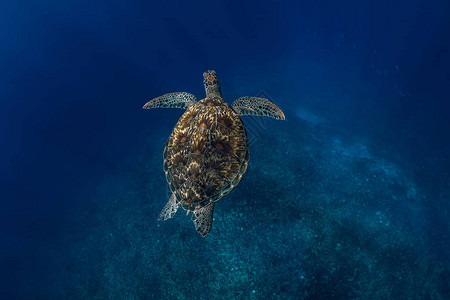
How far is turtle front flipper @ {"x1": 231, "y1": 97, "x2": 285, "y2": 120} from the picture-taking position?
3.67 meters

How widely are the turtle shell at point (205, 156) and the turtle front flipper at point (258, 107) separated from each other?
2.77ft

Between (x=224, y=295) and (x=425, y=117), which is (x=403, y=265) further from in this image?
(x=425, y=117)

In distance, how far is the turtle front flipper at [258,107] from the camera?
12.0 ft

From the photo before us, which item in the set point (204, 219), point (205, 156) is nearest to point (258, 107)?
point (205, 156)

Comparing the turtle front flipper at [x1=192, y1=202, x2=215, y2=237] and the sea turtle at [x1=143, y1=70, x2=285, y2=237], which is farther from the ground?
the sea turtle at [x1=143, y1=70, x2=285, y2=237]

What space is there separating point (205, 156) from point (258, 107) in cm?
173

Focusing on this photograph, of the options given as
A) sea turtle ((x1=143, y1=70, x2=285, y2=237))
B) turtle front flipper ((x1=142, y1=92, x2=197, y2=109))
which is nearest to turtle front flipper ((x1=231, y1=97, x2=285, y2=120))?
sea turtle ((x1=143, y1=70, x2=285, y2=237))

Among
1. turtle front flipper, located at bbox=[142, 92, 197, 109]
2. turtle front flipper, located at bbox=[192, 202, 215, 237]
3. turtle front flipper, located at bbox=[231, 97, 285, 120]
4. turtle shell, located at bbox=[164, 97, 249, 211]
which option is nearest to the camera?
turtle shell, located at bbox=[164, 97, 249, 211]

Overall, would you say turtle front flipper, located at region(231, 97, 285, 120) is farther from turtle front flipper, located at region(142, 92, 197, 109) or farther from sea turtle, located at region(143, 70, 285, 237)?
turtle front flipper, located at region(142, 92, 197, 109)

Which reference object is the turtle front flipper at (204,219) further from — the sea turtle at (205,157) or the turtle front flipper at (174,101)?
the turtle front flipper at (174,101)

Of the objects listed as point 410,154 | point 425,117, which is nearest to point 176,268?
point 410,154

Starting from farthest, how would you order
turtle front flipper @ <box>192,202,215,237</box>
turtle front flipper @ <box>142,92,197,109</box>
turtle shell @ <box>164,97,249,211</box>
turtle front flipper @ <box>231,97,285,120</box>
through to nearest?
turtle front flipper @ <box>142,92,197,109</box>
turtle front flipper @ <box>231,97,285,120</box>
turtle front flipper @ <box>192,202,215,237</box>
turtle shell @ <box>164,97,249,211</box>

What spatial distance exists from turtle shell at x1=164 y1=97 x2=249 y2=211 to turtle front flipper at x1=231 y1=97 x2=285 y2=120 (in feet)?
2.77

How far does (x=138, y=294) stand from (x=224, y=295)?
2.28 m
